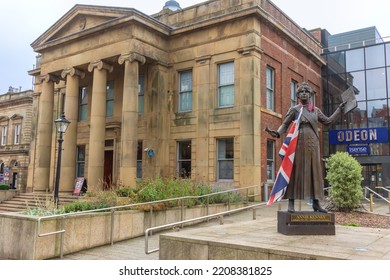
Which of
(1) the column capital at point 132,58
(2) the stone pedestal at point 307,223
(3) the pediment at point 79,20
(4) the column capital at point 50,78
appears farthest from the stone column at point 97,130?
(2) the stone pedestal at point 307,223

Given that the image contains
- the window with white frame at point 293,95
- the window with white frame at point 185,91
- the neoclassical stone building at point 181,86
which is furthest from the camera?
the window with white frame at point 293,95

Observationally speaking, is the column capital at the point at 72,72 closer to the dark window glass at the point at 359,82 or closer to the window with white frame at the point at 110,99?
the window with white frame at the point at 110,99

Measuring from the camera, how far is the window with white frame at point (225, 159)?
64.9 feet

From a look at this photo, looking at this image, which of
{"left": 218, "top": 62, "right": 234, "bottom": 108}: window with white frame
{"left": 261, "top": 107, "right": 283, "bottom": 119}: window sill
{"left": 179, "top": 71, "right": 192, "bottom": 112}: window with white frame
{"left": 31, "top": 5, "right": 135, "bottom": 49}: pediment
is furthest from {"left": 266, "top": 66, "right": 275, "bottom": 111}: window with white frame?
{"left": 31, "top": 5, "right": 135, "bottom": 49}: pediment

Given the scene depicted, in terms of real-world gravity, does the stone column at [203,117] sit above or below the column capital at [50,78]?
below

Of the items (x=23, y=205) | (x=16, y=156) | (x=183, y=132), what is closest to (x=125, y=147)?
(x=183, y=132)

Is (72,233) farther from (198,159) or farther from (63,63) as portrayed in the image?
(63,63)

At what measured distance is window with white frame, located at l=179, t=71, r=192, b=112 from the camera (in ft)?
71.2

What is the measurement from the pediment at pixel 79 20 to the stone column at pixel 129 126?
2633 millimetres

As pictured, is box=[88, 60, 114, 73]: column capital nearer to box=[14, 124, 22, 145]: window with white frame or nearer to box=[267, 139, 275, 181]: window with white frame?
box=[267, 139, 275, 181]: window with white frame

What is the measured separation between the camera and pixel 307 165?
27.1ft

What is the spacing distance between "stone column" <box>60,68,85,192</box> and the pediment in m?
2.33

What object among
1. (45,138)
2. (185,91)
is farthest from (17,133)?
(185,91)
